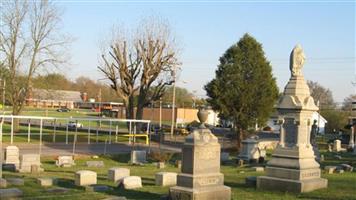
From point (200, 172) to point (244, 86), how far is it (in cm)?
2233

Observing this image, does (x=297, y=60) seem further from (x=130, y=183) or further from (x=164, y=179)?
(x=130, y=183)

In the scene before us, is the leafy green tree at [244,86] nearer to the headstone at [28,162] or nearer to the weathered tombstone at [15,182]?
the headstone at [28,162]

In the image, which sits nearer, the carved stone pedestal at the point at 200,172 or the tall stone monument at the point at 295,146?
the carved stone pedestal at the point at 200,172

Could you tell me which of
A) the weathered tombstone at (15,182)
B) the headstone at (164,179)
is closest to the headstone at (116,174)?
the headstone at (164,179)

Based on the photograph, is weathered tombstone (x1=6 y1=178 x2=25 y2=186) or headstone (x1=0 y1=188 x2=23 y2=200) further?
weathered tombstone (x1=6 y1=178 x2=25 y2=186)

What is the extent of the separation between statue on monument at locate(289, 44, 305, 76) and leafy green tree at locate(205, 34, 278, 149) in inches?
705

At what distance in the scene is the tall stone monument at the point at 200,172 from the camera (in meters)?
12.2

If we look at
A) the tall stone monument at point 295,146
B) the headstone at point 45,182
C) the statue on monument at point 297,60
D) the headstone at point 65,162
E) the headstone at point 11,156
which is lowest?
the headstone at point 65,162

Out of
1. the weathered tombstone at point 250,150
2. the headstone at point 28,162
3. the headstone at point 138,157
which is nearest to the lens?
the headstone at point 28,162

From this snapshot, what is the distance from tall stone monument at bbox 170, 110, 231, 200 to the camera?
479 inches

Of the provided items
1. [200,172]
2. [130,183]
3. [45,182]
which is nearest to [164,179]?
[130,183]

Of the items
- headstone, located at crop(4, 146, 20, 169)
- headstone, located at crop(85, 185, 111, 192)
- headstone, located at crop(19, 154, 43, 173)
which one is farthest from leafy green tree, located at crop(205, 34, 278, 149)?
headstone, located at crop(85, 185, 111, 192)

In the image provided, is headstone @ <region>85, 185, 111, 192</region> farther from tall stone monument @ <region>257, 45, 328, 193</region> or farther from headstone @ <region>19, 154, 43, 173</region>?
headstone @ <region>19, 154, 43, 173</region>

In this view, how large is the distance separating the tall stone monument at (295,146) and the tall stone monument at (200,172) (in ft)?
8.74
